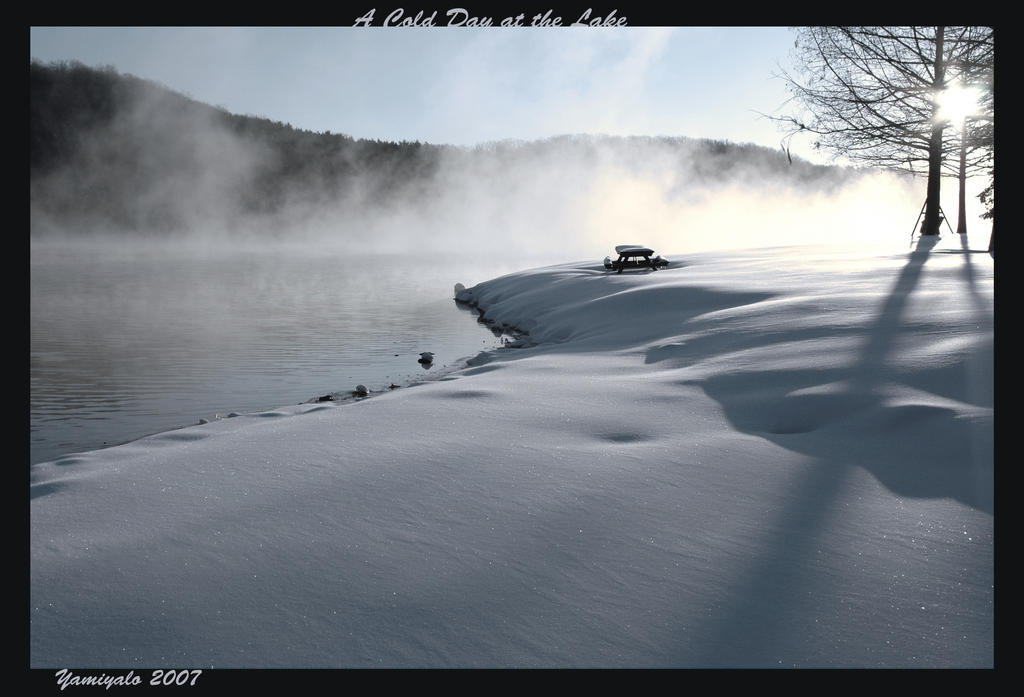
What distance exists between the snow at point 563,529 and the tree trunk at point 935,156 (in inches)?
580

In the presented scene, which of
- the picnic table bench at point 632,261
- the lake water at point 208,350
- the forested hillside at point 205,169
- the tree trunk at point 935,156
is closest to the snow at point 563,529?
the lake water at point 208,350

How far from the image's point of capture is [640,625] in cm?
209

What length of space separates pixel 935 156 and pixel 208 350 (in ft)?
61.2

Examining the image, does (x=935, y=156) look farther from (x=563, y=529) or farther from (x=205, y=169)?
(x=205, y=169)

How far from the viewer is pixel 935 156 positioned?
17969mm

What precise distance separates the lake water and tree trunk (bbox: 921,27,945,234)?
1284cm

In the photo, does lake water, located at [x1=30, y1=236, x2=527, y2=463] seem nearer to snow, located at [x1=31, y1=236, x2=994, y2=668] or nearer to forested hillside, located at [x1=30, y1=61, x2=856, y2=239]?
snow, located at [x1=31, y1=236, x2=994, y2=668]

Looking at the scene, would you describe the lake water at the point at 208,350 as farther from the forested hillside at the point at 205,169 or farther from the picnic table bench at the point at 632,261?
the forested hillside at the point at 205,169

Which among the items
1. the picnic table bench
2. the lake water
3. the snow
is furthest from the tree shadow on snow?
the picnic table bench

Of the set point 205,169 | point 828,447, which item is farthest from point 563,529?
point 205,169

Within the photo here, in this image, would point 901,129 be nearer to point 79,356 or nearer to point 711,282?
point 711,282

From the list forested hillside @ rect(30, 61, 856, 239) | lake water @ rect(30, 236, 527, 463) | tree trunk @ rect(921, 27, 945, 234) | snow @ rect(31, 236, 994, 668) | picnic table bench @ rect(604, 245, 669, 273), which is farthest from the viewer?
forested hillside @ rect(30, 61, 856, 239)

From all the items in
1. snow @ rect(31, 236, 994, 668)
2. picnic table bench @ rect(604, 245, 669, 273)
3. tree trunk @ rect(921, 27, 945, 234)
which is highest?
tree trunk @ rect(921, 27, 945, 234)

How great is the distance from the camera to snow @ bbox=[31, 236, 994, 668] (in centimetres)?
204
